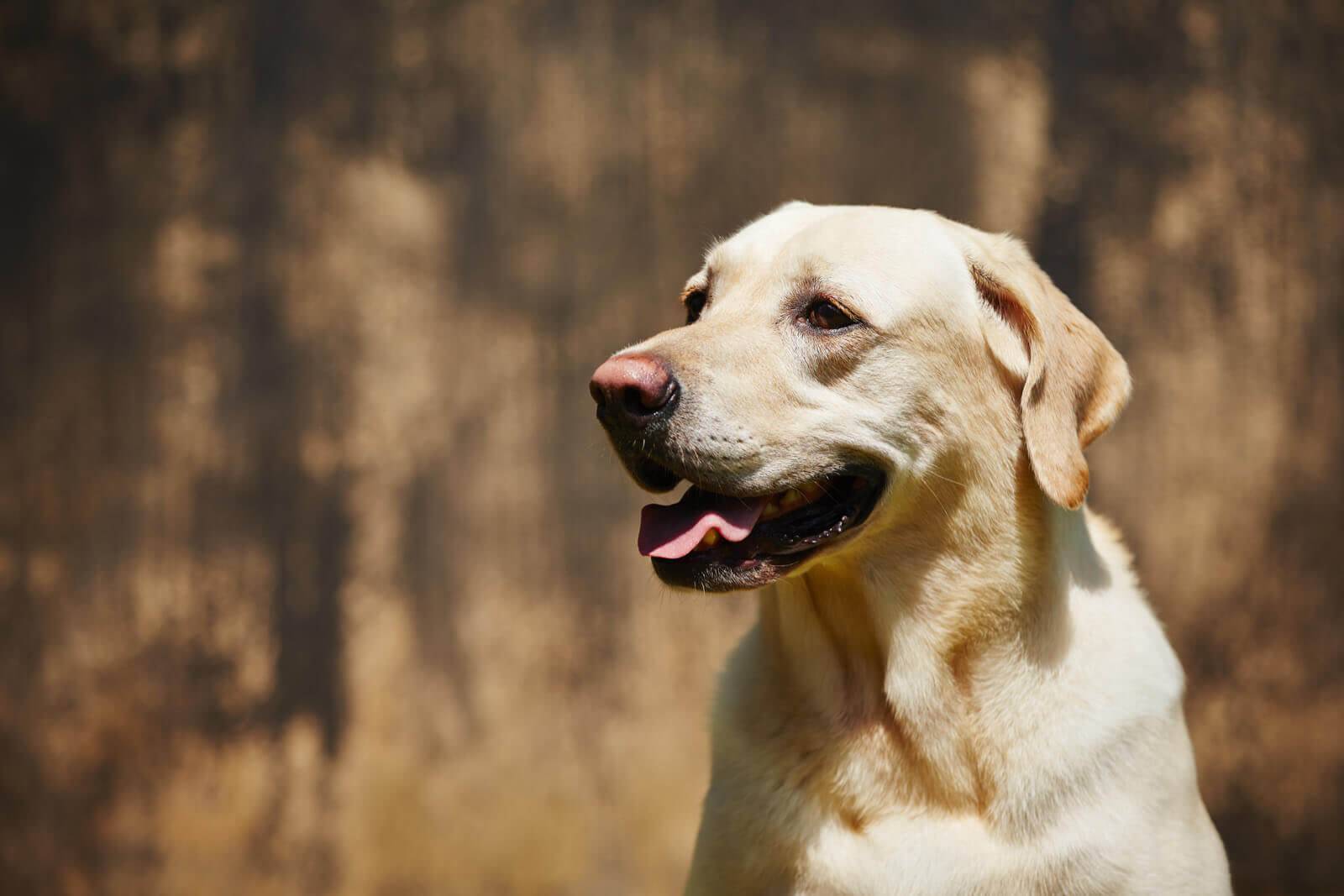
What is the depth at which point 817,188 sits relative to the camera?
470 centimetres

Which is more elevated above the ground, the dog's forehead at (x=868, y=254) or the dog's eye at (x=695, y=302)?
the dog's forehead at (x=868, y=254)

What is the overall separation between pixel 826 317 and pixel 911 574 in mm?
553

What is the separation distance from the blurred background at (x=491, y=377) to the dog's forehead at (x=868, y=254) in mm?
2142

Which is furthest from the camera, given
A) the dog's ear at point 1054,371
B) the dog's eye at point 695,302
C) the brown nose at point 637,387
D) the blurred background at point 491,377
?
the blurred background at point 491,377

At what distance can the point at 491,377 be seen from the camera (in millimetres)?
4699

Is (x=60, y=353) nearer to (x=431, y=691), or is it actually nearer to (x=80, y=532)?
(x=80, y=532)

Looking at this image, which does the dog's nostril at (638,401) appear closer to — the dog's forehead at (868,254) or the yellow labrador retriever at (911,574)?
the yellow labrador retriever at (911,574)

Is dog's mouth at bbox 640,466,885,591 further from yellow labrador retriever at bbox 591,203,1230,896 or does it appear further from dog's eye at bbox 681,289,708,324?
dog's eye at bbox 681,289,708,324

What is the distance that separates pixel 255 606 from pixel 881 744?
302 centimetres

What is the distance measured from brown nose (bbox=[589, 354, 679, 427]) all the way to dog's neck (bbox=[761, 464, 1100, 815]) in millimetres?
537

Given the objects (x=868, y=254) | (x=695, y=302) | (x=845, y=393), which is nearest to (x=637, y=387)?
(x=845, y=393)

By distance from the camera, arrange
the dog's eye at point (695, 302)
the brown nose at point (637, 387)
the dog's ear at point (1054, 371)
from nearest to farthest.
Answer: the brown nose at point (637, 387), the dog's ear at point (1054, 371), the dog's eye at point (695, 302)

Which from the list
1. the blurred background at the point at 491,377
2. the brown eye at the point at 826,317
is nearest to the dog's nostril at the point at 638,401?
the brown eye at the point at 826,317

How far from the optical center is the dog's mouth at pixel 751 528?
222 centimetres
